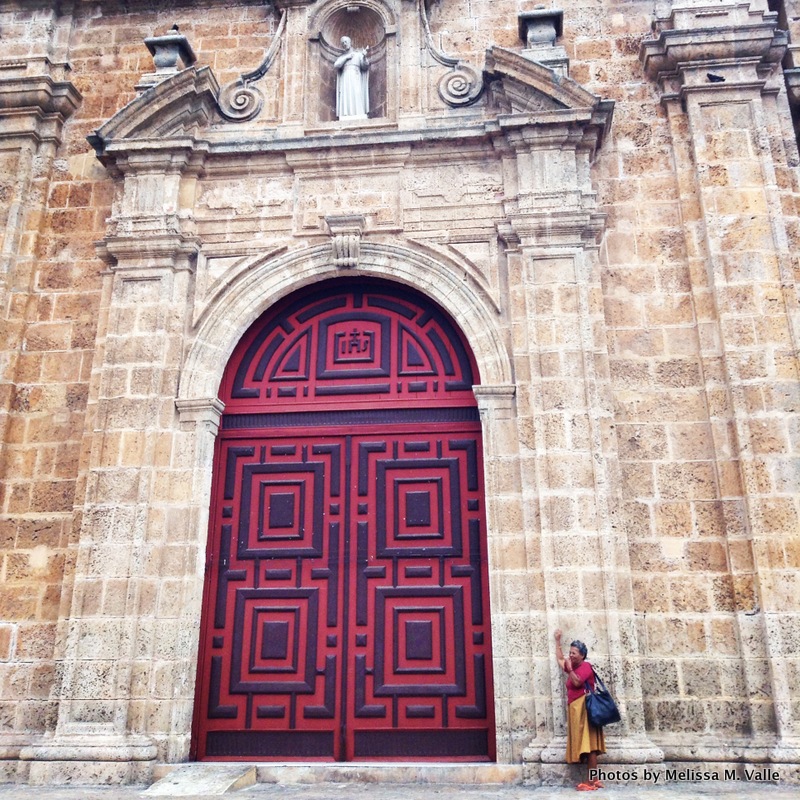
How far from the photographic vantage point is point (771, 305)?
239 inches

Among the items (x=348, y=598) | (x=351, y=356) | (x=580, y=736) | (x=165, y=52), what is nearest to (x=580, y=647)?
(x=580, y=736)

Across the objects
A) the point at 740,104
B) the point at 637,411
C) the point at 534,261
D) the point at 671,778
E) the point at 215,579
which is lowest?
the point at 671,778

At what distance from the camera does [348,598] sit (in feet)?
19.6

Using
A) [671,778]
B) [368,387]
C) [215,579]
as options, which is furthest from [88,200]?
[671,778]

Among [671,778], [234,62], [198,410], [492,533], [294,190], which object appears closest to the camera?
[671,778]

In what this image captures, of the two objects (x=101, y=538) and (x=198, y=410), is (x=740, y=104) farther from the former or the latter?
(x=101, y=538)

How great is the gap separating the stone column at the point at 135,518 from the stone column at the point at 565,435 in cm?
241

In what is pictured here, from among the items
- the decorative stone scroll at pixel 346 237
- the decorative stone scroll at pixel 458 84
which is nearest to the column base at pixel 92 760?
the decorative stone scroll at pixel 346 237

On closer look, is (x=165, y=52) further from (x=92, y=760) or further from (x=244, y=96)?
(x=92, y=760)

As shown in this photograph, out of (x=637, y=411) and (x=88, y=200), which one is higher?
(x=88, y=200)

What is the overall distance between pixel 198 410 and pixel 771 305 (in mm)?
4198

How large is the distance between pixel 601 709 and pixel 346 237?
3807mm

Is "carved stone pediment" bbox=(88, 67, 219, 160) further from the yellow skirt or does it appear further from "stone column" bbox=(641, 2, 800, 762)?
the yellow skirt

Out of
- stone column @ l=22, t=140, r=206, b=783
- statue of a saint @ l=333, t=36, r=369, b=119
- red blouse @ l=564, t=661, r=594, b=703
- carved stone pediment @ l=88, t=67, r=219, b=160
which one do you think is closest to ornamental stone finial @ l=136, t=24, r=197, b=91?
carved stone pediment @ l=88, t=67, r=219, b=160
